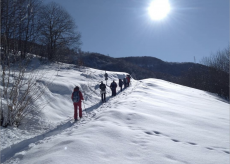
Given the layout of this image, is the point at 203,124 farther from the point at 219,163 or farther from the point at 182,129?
the point at 219,163

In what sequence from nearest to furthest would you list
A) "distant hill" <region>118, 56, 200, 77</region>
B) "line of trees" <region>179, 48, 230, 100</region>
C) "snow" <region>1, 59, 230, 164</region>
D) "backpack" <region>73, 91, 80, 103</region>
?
"snow" <region>1, 59, 230, 164</region> < "backpack" <region>73, 91, 80, 103</region> < "line of trees" <region>179, 48, 230, 100</region> < "distant hill" <region>118, 56, 200, 77</region>

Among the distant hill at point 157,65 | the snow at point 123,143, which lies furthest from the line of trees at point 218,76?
the distant hill at point 157,65

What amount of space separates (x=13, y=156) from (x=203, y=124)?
5855 millimetres

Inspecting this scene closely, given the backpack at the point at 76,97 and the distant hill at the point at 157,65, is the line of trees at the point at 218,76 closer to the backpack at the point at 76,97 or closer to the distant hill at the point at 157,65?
the backpack at the point at 76,97

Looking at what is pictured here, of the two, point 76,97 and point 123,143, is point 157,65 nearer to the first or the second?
point 76,97

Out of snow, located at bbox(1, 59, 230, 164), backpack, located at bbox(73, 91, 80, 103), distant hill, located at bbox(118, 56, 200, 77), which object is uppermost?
distant hill, located at bbox(118, 56, 200, 77)

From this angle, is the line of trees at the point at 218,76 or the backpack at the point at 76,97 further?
the line of trees at the point at 218,76

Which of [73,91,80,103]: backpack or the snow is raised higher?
[73,91,80,103]: backpack

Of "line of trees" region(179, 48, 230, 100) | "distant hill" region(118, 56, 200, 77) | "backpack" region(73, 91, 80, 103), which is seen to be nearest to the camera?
"backpack" region(73, 91, 80, 103)

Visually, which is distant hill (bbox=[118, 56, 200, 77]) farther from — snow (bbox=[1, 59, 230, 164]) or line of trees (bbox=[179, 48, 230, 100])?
snow (bbox=[1, 59, 230, 164])

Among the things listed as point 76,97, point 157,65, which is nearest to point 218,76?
point 76,97

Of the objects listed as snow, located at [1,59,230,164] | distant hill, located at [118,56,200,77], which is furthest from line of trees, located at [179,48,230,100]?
distant hill, located at [118,56,200,77]

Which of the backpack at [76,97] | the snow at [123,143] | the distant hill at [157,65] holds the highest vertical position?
the distant hill at [157,65]

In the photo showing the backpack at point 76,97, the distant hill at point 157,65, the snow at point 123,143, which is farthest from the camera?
the distant hill at point 157,65
